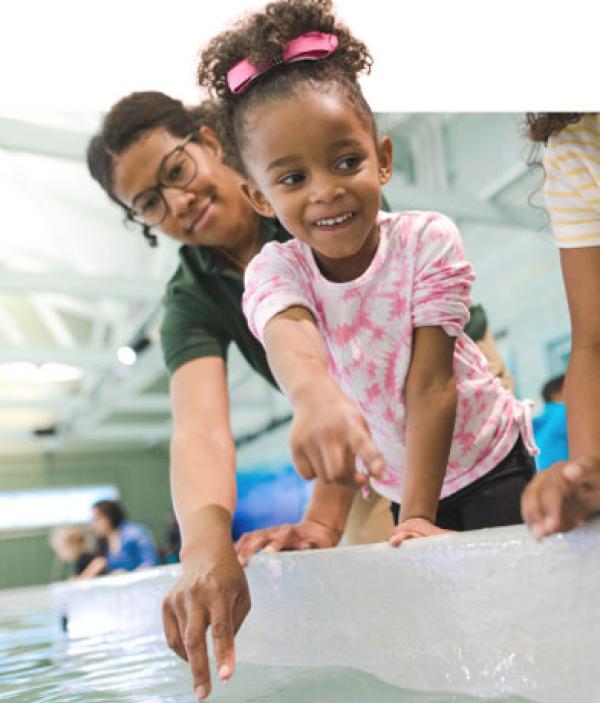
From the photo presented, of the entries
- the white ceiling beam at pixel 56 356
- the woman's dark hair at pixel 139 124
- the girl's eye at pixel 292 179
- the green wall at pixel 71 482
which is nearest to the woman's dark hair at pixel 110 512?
the white ceiling beam at pixel 56 356

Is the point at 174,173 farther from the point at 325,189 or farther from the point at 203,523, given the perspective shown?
the point at 203,523

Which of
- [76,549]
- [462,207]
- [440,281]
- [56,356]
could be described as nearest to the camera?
[440,281]

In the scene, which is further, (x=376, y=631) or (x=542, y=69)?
(x=376, y=631)

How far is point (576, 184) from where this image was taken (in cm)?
106

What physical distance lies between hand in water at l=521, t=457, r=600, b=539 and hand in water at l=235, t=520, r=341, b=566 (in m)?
0.57

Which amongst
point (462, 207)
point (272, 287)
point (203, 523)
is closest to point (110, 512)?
point (462, 207)

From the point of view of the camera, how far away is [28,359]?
8.59 m

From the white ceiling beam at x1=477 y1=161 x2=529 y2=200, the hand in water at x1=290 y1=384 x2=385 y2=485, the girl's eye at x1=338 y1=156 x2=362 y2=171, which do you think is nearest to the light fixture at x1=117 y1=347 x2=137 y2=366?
the white ceiling beam at x1=477 y1=161 x2=529 y2=200

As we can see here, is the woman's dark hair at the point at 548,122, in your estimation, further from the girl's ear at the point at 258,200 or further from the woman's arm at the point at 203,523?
the woman's arm at the point at 203,523

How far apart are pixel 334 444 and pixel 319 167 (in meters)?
0.48

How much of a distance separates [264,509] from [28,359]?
10.3 feet

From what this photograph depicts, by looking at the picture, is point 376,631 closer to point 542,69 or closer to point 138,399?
point 542,69

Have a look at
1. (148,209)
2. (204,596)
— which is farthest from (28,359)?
(204,596)

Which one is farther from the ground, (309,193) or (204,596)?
(309,193)
